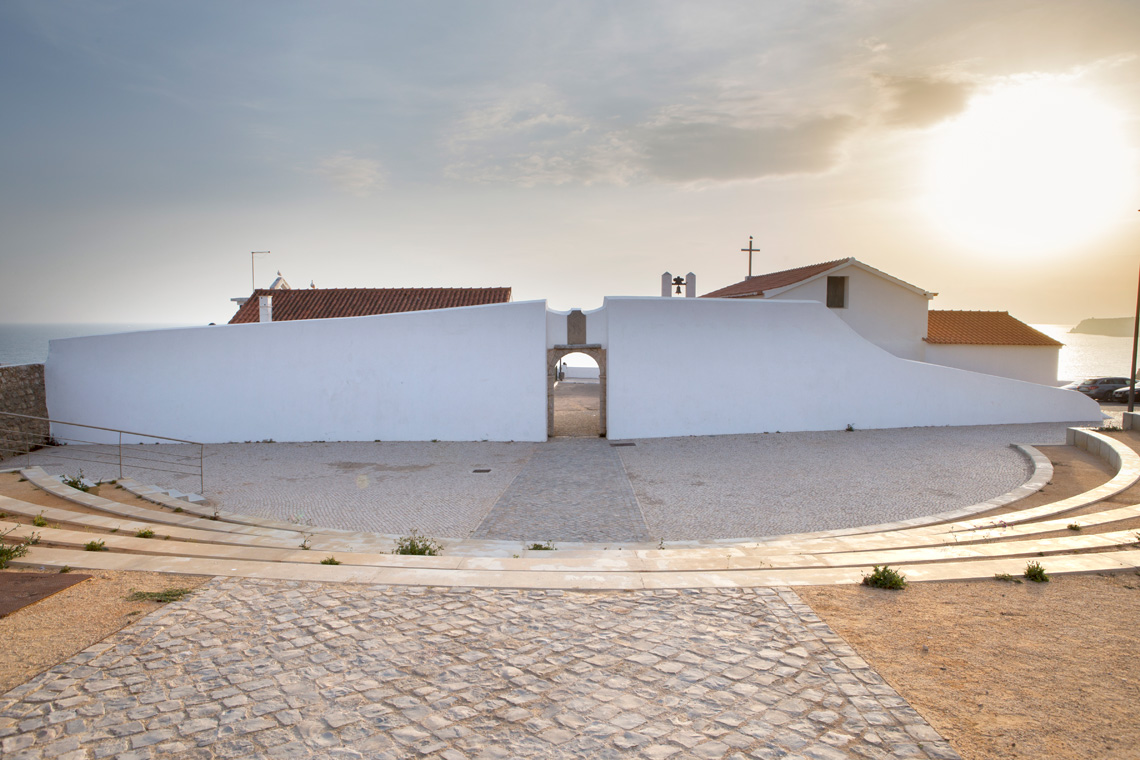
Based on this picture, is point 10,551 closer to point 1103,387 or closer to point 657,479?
point 657,479

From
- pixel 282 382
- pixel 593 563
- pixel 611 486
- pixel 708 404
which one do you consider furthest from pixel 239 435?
pixel 593 563

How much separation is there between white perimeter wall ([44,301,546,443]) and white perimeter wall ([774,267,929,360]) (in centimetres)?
1243

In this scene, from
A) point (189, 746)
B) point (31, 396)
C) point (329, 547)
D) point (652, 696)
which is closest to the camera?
point (189, 746)

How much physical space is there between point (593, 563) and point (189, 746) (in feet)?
12.6

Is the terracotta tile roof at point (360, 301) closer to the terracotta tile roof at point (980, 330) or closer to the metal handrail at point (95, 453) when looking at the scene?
the metal handrail at point (95, 453)

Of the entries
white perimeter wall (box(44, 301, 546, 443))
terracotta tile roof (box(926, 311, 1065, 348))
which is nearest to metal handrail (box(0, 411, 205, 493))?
white perimeter wall (box(44, 301, 546, 443))

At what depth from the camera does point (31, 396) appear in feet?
59.7

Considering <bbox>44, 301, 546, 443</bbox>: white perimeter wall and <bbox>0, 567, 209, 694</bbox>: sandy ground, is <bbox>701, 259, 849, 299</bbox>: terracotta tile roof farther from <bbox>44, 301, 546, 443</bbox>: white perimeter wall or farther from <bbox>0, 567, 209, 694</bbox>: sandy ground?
<bbox>0, 567, 209, 694</bbox>: sandy ground

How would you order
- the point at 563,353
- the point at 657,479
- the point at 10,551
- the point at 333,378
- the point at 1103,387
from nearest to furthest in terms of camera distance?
1. the point at 10,551
2. the point at 657,479
3. the point at 333,378
4. the point at 563,353
5. the point at 1103,387

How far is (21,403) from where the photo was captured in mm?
17703

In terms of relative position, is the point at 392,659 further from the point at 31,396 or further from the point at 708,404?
the point at 31,396

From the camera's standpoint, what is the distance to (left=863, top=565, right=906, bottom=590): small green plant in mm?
5438

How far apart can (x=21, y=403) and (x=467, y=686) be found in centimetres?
2082

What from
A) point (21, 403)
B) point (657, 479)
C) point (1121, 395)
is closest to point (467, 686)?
point (657, 479)
